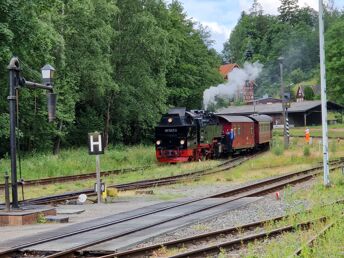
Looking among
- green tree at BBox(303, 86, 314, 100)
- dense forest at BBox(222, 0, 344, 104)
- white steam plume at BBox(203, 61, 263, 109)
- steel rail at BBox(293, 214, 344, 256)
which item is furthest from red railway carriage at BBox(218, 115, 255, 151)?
green tree at BBox(303, 86, 314, 100)

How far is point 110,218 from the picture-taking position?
13094 mm

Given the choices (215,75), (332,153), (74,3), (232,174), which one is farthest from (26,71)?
(215,75)

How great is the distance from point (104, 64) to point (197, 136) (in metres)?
10.0

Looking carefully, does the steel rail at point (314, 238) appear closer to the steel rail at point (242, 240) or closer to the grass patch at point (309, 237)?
the grass patch at point (309, 237)

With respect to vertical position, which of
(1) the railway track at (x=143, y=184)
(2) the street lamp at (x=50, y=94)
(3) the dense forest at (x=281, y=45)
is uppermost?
(3) the dense forest at (x=281, y=45)

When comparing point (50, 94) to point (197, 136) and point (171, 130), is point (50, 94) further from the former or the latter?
point (197, 136)

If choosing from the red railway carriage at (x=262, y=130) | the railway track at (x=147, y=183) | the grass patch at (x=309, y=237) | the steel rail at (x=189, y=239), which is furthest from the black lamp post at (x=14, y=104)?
the red railway carriage at (x=262, y=130)

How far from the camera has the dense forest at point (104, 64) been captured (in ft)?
90.4

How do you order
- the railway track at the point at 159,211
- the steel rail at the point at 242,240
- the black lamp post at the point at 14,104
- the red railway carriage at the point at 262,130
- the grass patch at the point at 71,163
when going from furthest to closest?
the red railway carriage at the point at 262,130, the grass patch at the point at 71,163, the black lamp post at the point at 14,104, the railway track at the point at 159,211, the steel rail at the point at 242,240

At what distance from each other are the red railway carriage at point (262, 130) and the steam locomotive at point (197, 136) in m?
2.48

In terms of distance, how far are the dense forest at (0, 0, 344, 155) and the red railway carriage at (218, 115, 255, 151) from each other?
8567 mm

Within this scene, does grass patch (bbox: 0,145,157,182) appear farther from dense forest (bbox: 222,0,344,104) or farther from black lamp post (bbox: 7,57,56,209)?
dense forest (bbox: 222,0,344,104)

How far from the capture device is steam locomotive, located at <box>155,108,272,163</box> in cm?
3272

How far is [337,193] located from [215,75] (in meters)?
51.9
